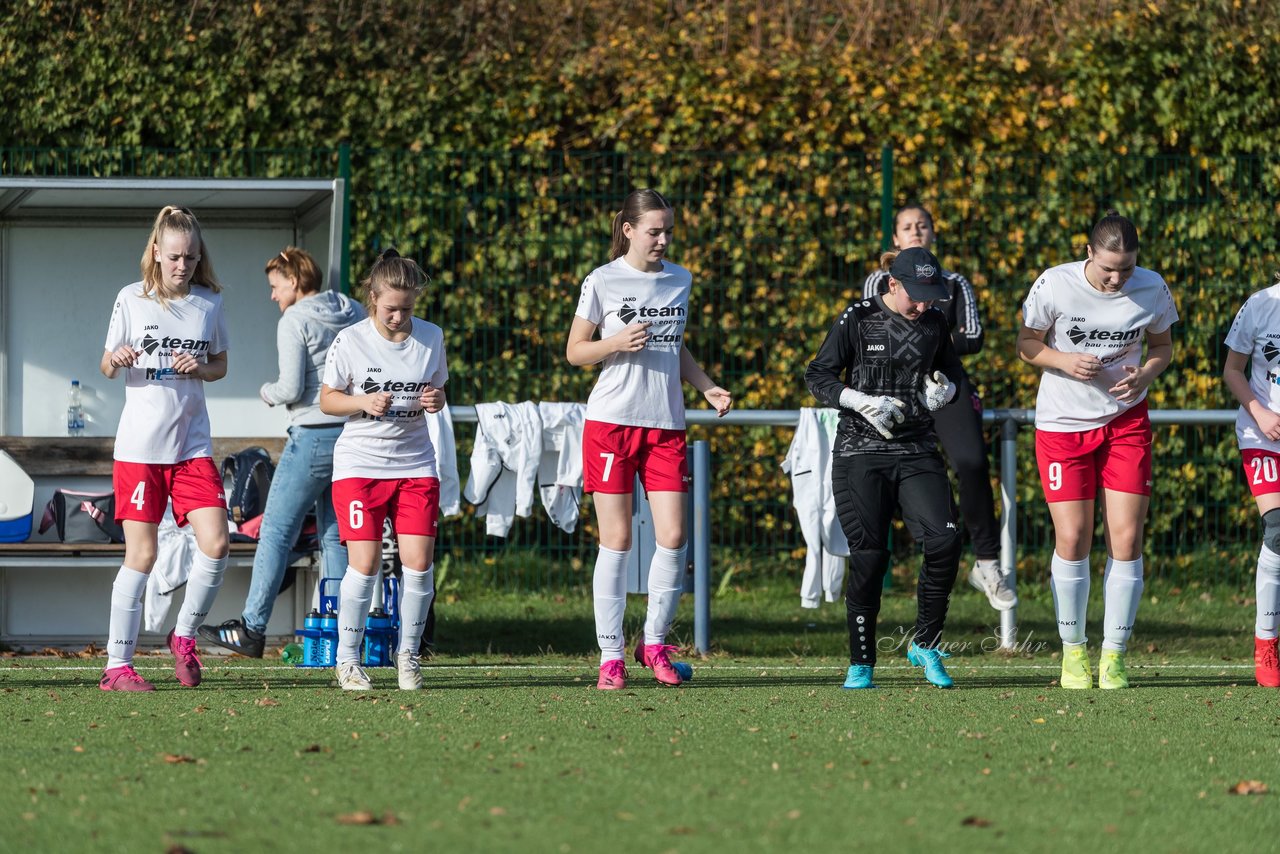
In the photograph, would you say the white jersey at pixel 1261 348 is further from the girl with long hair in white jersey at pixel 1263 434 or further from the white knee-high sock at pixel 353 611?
the white knee-high sock at pixel 353 611

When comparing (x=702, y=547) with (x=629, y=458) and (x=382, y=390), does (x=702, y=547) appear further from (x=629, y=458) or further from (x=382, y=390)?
(x=382, y=390)

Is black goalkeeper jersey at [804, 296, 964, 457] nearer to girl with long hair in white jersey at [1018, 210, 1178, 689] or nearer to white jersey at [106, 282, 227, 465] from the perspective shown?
girl with long hair in white jersey at [1018, 210, 1178, 689]

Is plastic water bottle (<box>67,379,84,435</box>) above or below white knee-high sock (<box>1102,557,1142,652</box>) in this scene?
above

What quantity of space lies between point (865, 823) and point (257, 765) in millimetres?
1772

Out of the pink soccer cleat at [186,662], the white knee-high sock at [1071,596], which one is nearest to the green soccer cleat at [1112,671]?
the white knee-high sock at [1071,596]

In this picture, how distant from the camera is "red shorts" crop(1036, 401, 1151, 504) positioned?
6977mm

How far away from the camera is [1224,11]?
470 inches

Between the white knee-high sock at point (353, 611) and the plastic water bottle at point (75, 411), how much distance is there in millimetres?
3719

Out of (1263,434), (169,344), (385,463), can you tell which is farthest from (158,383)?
(1263,434)

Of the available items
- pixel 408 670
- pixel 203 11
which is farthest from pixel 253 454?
pixel 203 11

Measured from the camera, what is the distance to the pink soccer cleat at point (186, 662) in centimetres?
707

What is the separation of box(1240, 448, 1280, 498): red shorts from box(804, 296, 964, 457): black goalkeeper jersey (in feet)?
4.66

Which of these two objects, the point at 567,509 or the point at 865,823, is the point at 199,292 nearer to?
the point at 567,509

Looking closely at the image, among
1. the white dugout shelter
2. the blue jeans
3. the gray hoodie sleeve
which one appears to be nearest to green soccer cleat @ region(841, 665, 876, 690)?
the blue jeans
